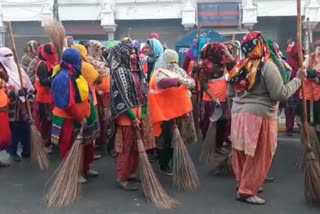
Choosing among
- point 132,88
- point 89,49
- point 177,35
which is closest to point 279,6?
point 177,35

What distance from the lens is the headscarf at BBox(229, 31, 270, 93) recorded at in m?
3.97

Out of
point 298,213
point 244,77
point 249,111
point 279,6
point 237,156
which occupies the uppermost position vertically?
point 279,6

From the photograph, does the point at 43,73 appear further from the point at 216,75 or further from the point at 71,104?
the point at 216,75

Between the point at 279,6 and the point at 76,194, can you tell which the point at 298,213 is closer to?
the point at 76,194

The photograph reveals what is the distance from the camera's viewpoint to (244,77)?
160 inches

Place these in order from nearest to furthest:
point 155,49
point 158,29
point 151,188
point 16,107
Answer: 1. point 151,188
2. point 16,107
3. point 155,49
4. point 158,29

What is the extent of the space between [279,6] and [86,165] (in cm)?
1651

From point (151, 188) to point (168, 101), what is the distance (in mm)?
1054

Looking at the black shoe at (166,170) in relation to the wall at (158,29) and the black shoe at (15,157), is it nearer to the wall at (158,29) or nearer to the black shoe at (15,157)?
the black shoe at (15,157)

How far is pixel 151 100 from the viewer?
4.87 metres

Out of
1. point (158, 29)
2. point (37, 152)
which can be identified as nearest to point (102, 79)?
point (37, 152)

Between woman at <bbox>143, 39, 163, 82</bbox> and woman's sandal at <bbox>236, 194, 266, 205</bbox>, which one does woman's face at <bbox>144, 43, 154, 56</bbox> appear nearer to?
woman at <bbox>143, 39, 163, 82</bbox>

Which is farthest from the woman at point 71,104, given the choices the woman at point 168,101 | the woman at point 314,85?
the woman at point 314,85

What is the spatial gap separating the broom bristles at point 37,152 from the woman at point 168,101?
159 centimetres
